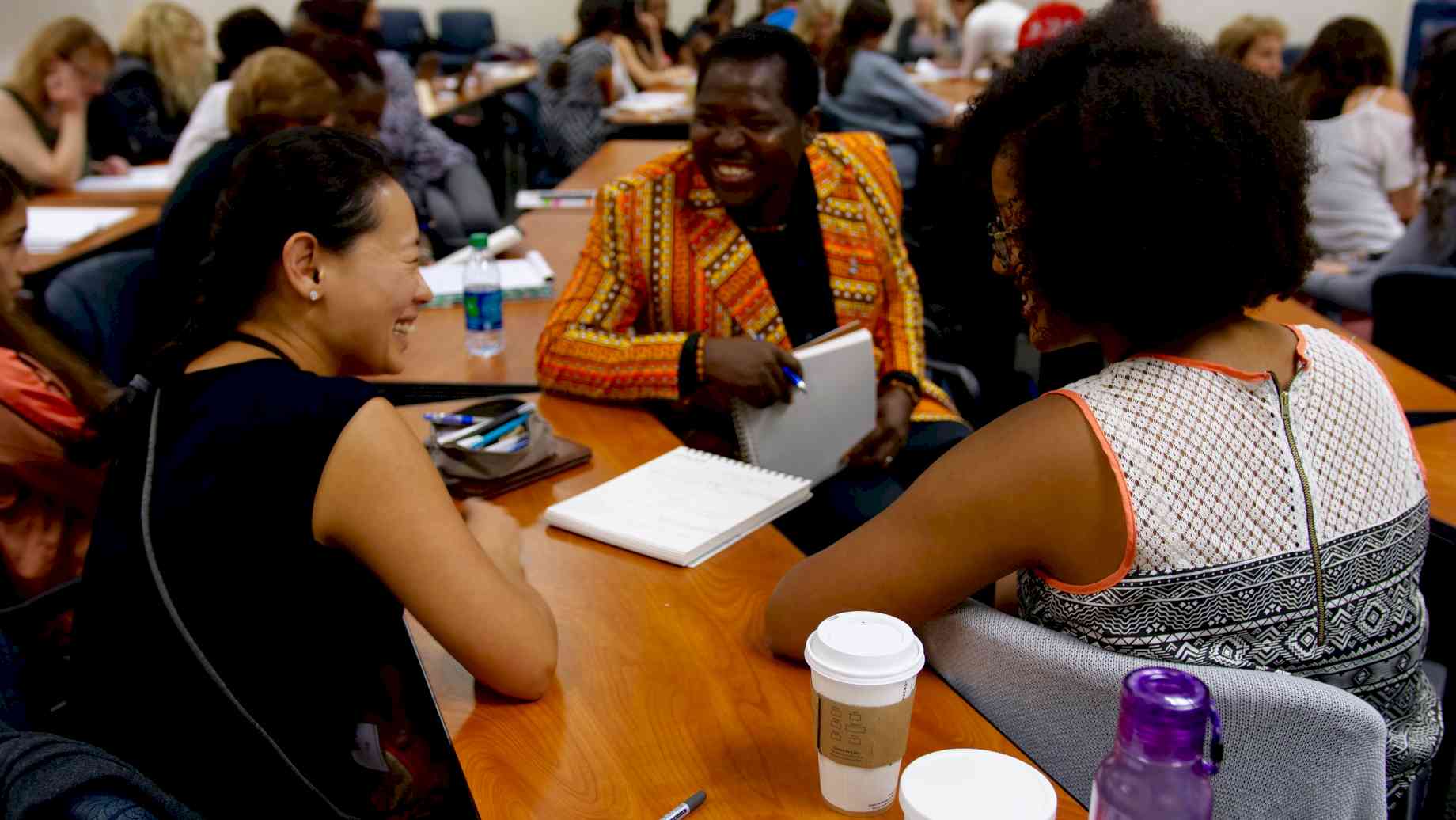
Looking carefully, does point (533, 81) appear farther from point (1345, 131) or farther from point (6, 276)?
point (6, 276)

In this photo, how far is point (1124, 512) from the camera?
106 cm

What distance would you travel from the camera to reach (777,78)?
2176 millimetres

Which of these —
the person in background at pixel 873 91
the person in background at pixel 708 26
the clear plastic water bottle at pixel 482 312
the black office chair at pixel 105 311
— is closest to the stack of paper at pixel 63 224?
the black office chair at pixel 105 311

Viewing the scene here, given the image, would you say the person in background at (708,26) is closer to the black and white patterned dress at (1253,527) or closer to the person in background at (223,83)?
the person in background at (223,83)

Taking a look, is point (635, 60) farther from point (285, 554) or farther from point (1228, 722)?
point (1228, 722)

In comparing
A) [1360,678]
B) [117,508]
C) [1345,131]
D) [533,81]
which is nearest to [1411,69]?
[1345,131]

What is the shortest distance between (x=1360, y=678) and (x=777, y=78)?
1466mm

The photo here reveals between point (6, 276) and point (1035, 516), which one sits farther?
point (6, 276)

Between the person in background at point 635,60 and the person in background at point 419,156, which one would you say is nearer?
the person in background at point 419,156

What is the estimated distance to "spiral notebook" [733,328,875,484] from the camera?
2.07 meters

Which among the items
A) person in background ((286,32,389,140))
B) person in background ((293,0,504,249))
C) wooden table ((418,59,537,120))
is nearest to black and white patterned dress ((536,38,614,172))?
wooden table ((418,59,537,120))

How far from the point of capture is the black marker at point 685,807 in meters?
1.05

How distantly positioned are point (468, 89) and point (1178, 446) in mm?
6705

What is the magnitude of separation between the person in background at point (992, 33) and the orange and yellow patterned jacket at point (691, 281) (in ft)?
16.9
